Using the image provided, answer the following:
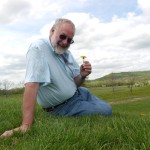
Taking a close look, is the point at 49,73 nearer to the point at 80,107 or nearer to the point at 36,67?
the point at 36,67

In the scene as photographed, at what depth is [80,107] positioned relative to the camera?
6.24 metres

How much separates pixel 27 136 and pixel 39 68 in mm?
1620

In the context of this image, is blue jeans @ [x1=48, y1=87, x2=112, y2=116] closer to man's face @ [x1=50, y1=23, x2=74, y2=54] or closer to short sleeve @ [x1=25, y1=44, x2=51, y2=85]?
short sleeve @ [x1=25, y1=44, x2=51, y2=85]

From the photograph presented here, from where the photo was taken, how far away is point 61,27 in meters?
5.59

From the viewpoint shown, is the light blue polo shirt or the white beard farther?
the white beard

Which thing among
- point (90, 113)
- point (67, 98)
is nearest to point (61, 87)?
point (67, 98)

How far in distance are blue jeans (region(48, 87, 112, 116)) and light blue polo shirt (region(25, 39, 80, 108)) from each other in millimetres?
152

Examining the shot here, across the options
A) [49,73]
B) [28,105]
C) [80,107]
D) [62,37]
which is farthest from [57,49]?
[28,105]

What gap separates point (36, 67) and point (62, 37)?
736mm

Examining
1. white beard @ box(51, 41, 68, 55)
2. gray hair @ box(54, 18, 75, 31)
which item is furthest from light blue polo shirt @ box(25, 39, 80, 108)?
gray hair @ box(54, 18, 75, 31)

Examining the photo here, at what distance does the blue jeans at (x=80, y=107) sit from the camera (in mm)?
6199

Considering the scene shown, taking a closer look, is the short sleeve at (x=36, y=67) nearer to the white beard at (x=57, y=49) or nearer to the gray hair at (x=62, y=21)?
the white beard at (x=57, y=49)

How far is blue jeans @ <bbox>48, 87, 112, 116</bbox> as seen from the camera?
20.3 feet

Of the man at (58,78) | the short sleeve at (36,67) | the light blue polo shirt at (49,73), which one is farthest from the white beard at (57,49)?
the short sleeve at (36,67)
